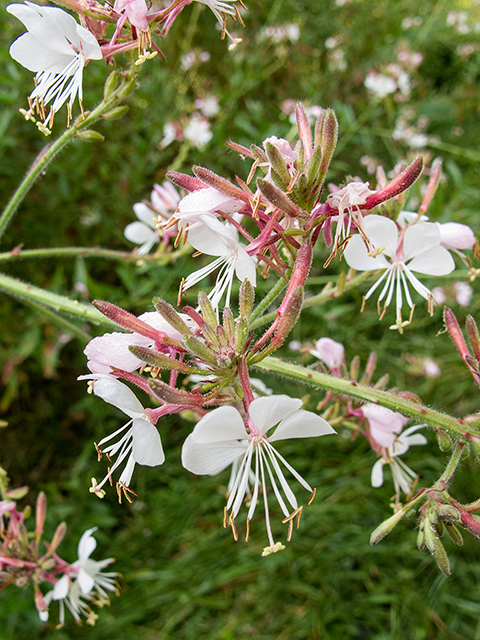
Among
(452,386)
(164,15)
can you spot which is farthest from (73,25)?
(452,386)

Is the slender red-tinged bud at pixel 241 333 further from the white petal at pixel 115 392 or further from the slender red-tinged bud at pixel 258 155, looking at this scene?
the slender red-tinged bud at pixel 258 155

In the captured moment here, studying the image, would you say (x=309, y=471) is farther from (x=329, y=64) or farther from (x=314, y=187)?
(x=329, y=64)

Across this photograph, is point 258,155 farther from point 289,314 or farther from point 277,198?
point 289,314

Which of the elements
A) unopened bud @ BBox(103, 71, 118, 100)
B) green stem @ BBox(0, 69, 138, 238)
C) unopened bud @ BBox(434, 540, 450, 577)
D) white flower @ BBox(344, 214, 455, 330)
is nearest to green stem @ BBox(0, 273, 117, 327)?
green stem @ BBox(0, 69, 138, 238)

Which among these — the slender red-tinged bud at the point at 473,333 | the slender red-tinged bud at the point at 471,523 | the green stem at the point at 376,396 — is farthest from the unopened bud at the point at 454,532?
the slender red-tinged bud at the point at 473,333

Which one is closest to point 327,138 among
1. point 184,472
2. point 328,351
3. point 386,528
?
point 328,351

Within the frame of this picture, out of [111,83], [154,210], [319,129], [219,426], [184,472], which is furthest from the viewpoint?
[184,472]

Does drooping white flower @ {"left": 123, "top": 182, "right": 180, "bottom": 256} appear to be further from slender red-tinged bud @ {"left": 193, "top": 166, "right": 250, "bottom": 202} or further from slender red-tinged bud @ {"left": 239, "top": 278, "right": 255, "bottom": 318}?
slender red-tinged bud @ {"left": 239, "top": 278, "right": 255, "bottom": 318}
